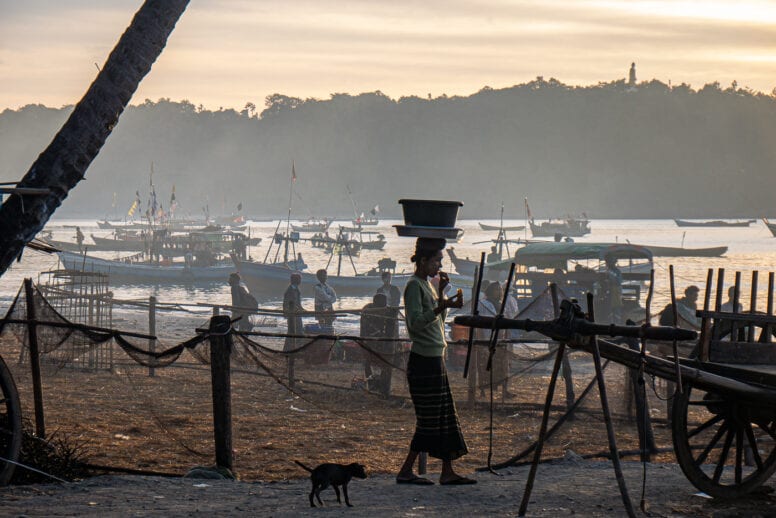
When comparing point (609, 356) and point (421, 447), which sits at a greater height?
point (609, 356)

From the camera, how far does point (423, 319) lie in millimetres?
6980

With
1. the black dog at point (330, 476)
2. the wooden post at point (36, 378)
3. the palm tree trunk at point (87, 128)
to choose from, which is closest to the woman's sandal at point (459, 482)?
the black dog at point (330, 476)

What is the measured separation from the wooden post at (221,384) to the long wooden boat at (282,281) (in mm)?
35015

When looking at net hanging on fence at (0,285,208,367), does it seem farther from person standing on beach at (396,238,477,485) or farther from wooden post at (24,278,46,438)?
person standing on beach at (396,238,477,485)

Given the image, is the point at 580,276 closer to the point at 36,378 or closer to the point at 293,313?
the point at 293,313

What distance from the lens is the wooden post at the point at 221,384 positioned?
25.9 feet

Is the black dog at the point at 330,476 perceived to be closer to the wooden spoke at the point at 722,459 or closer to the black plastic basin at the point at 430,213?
the black plastic basin at the point at 430,213

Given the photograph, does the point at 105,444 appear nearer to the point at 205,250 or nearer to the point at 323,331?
the point at 323,331

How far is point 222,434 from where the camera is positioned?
26.1ft

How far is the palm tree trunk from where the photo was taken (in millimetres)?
7852

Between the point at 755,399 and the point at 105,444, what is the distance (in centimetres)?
604

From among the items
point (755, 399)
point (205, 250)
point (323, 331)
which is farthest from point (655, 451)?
point (205, 250)

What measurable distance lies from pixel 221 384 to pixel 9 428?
5.41 ft

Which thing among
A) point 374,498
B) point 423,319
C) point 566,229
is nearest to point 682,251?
point 566,229
